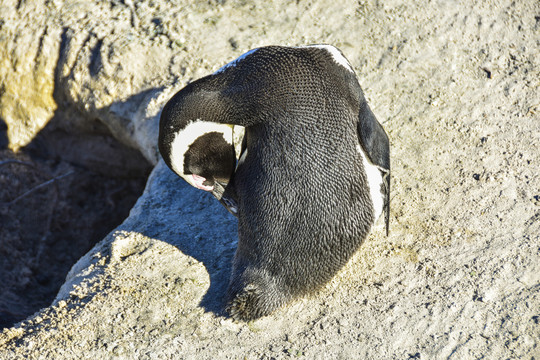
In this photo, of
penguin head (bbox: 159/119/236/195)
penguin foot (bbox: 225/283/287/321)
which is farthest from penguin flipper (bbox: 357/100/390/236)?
penguin foot (bbox: 225/283/287/321)

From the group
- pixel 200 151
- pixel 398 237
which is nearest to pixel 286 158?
→ pixel 200 151

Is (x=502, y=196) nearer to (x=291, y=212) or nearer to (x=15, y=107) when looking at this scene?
(x=291, y=212)

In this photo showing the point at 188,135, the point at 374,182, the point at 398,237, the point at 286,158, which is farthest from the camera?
the point at 398,237

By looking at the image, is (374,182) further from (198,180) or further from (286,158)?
(198,180)

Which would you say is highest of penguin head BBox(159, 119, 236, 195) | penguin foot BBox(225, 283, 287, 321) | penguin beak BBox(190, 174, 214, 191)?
penguin head BBox(159, 119, 236, 195)

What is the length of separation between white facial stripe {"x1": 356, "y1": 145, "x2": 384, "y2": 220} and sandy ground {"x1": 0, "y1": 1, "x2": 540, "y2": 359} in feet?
0.85

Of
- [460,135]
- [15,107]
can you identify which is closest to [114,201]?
[15,107]

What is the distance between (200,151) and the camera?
268cm

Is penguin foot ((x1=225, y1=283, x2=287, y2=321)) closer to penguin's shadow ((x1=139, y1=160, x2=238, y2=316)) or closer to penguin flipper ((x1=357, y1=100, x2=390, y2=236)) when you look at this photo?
penguin's shadow ((x1=139, y1=160, x2=238, y2=316))

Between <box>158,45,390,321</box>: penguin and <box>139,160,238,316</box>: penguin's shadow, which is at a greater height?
<box>158,45,390,321</box>: penguin

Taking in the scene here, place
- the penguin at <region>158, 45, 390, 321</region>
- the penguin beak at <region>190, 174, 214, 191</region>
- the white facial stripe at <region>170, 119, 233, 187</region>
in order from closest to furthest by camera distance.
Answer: the penguin at <region>158, 45, 390, 321</region>
the white facial stripe at <region>170, 119, 233, 187</region>
the penguin beak at <region>190, 174, 214, 191</region>

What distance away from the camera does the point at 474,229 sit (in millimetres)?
2840

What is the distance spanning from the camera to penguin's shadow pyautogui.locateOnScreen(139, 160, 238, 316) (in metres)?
2.82

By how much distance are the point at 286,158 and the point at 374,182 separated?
47cm
